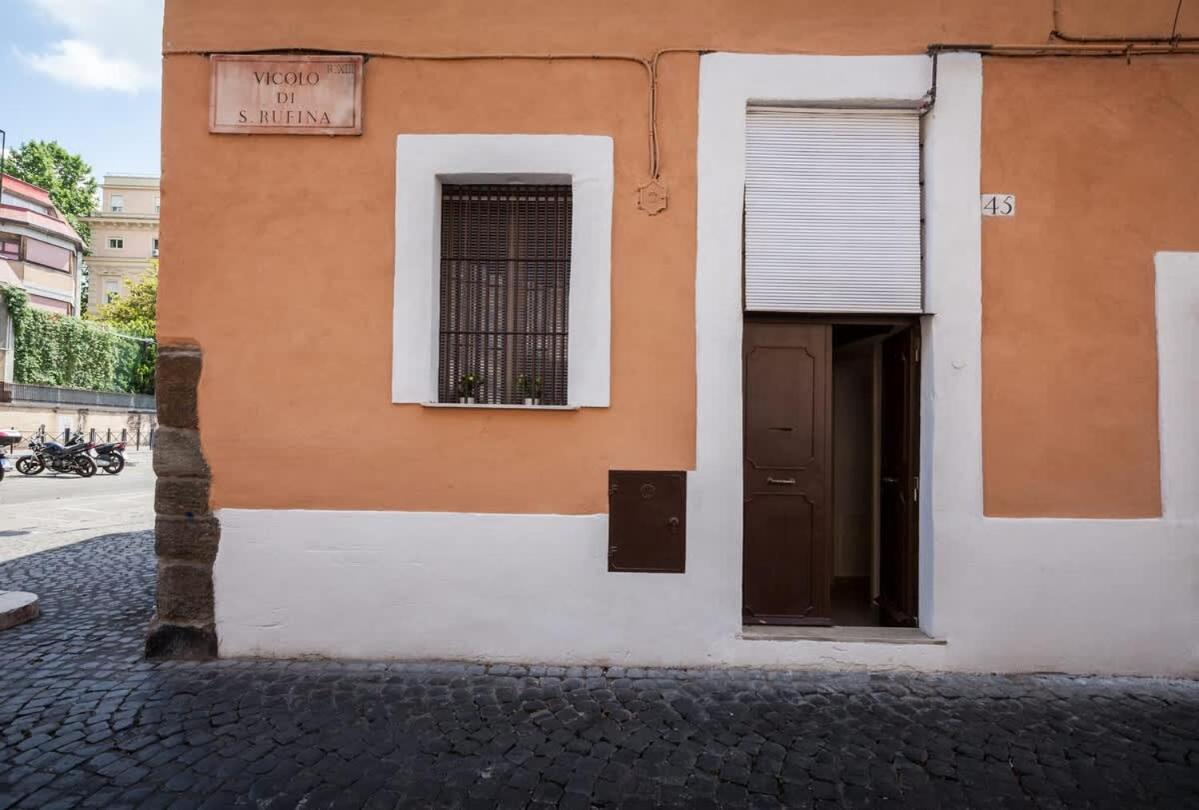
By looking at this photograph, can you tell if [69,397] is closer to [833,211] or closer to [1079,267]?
[833,211]

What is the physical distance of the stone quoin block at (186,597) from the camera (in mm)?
4648

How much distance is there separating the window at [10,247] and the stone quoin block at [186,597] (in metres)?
39.5

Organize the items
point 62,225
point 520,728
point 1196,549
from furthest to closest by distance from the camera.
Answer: point 62,225, point 1196,549, point 520,728

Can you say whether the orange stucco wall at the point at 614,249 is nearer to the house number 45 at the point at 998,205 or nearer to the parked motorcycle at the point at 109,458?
the house number 45 at the point at 998,205

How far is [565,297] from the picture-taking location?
4922 millimetres

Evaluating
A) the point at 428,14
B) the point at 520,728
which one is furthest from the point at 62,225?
the point at 520,728

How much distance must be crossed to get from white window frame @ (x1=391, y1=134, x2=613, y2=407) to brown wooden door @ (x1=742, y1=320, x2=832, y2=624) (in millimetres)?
1139

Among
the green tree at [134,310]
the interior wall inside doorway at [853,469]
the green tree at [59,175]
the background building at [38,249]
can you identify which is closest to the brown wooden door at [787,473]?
the interior wall inside doorway at [853,469]

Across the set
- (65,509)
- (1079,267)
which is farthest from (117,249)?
(1079,267)

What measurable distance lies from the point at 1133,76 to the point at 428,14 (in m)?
4.81

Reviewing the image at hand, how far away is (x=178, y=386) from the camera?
4734mm

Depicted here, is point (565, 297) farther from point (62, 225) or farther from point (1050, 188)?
point (62, 225)

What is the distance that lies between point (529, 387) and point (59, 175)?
60.2 m

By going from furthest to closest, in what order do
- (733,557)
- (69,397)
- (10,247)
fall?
(10,247), (69,397), (733,557)
